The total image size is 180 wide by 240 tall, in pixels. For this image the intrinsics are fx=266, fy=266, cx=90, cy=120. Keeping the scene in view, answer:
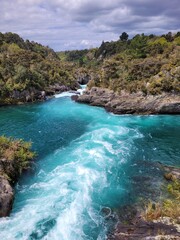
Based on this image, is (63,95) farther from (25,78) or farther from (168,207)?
(168,207)

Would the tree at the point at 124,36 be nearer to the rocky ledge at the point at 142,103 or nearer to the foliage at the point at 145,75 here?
the foliage at the point at 145,75

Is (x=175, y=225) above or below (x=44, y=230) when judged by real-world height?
above

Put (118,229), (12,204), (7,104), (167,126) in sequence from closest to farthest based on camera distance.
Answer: (118,229) < (12,204) < (167,126) < (7,104)

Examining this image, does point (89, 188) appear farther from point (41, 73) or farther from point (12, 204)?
point (41, 73)

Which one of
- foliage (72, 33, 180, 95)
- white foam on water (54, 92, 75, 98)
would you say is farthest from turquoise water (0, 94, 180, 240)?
white foam on water (54, 92, 75, 98)

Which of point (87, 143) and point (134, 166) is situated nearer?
point (134, 166)

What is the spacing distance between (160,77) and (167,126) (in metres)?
21.0

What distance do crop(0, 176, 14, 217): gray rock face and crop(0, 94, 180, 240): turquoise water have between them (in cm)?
79

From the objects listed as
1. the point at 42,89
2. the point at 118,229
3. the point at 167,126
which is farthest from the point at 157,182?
the point at 42,89

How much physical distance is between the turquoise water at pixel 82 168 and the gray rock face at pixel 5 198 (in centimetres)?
79

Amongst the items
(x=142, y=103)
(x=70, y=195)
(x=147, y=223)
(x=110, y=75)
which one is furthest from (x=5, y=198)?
(x=110, y=75)

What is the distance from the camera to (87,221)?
1018 inches

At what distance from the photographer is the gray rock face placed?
26562 millimetres

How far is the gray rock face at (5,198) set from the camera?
26.6 meters
